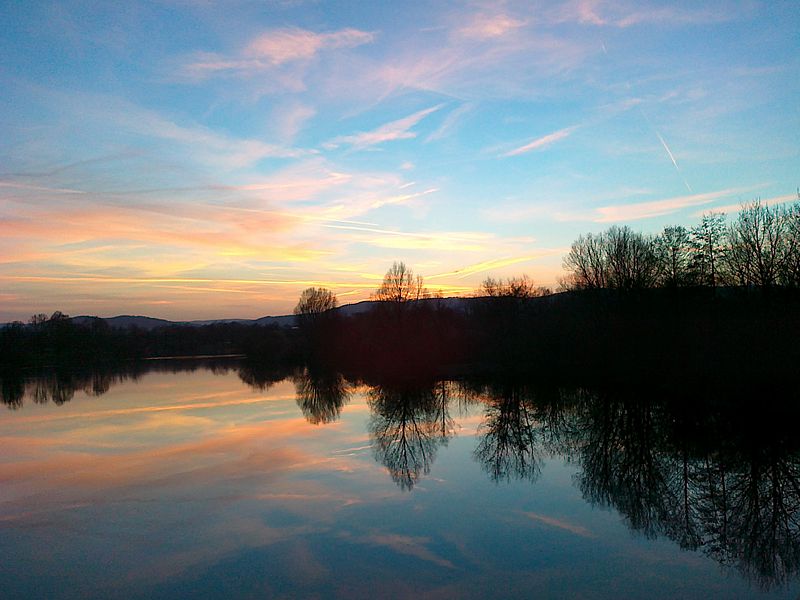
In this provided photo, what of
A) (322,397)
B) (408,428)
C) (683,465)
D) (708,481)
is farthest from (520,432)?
(322,397)

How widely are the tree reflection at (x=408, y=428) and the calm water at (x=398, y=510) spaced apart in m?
0.12

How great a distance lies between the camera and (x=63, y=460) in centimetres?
1722

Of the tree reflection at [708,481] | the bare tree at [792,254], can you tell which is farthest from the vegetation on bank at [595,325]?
the tree reflection at [708,481]

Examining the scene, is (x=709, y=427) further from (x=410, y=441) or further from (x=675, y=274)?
(x=675, y=274)

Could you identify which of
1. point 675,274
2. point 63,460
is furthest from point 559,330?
point 63,460

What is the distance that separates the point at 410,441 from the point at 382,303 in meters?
54.0

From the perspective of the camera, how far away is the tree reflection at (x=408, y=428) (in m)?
15.6

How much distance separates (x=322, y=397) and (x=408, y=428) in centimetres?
1301

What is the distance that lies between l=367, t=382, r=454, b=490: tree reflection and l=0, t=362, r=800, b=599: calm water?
12 cm

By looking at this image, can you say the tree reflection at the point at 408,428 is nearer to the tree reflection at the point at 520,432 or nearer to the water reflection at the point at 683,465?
the tree reflection at the point at 520,432

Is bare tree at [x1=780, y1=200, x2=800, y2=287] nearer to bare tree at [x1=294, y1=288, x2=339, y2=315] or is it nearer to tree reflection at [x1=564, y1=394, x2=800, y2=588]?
tree reflection at [x1=564, y1=394, x2=800, y2=588]

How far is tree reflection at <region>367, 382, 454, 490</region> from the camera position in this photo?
15.6m

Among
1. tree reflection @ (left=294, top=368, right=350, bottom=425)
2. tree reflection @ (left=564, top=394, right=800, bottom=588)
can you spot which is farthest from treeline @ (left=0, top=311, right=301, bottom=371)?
tree reflection @ (left=564, top=394, right=800, bottom=588)

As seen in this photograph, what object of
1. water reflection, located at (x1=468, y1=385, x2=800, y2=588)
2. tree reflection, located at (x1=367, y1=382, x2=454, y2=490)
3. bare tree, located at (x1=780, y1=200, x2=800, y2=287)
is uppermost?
bare tree, located at (x1=780, y1=200, x2=800, y2=287)
